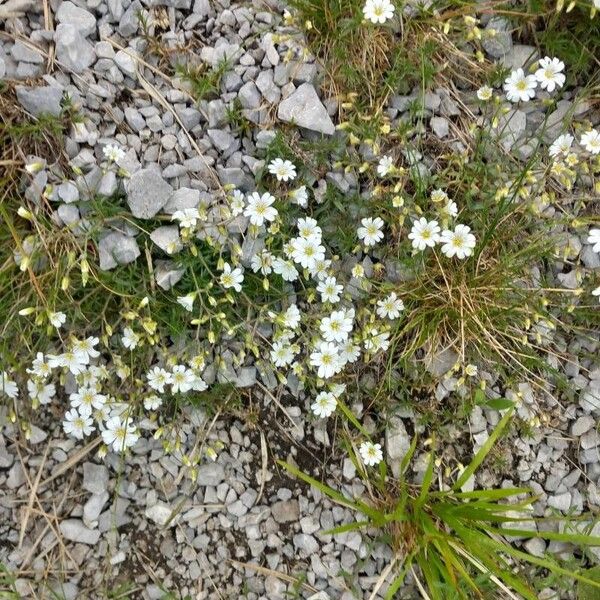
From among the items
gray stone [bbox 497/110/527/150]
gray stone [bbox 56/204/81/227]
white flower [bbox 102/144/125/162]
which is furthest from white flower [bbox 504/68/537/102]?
gray stone [bbox 56/204/81/227]

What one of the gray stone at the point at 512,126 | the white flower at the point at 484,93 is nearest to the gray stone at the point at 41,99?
the white flower at the point at 484,93

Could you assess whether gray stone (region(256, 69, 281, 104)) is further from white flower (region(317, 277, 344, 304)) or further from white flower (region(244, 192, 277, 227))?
white flower (region(317, 277, 344, 304))

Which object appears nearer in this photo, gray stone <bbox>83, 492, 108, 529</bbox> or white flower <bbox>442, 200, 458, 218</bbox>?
white flower <bbox>442, 200, 458, 218</bbox>

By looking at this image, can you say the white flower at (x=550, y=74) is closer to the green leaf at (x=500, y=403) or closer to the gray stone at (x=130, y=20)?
the green leaf at (x=500, y=403)

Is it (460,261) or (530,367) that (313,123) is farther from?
(530,367)

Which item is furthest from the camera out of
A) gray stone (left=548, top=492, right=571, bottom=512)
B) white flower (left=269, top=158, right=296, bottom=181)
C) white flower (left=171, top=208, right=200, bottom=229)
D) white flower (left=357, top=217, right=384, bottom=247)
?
gray stone (left=548, top=492, right=571, bottom=512)

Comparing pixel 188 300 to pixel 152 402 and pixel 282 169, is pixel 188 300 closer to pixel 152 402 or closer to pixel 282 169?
pixel 152 402

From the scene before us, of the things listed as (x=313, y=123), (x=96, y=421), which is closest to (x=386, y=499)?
(x=96, y=421)
